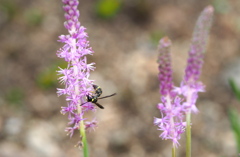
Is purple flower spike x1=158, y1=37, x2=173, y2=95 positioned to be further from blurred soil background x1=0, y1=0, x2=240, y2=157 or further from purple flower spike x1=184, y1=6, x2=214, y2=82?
blurred soil background x1=0, y1=0, x2=240, y2=157

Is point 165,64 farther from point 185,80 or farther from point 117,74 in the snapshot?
point 117,74

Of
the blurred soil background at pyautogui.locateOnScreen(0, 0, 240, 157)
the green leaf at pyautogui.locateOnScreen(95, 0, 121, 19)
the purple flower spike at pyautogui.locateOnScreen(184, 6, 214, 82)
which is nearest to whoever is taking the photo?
the purple flower spike at pyautogui.locateOnScreen(184, 6, 214, 82)

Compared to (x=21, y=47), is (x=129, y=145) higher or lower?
lower

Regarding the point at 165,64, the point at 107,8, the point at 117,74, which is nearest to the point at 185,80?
the point at 165,64

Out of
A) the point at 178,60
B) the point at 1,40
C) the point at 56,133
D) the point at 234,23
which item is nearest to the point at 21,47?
the point at 1,40

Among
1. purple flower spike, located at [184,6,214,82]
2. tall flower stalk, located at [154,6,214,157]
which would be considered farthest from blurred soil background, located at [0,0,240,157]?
purple flower spike, located at [184,6,214,82]

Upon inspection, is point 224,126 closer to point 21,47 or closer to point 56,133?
point 56,133

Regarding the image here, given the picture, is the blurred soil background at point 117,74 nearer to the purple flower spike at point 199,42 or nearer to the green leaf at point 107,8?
the green leaf at point 107,8
